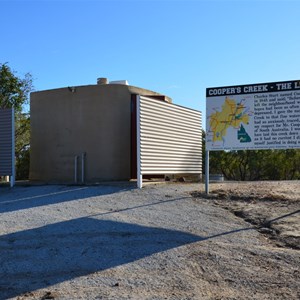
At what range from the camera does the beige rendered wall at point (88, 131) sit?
16281 millimetres

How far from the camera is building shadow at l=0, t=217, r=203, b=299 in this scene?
6.66 metres

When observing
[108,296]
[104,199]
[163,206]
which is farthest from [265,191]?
[108,296]

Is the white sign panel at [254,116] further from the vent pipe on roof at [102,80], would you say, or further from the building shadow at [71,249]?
the vent pipe on roof at [102,80]

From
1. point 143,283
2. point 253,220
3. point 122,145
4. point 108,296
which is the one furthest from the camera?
point 122,145

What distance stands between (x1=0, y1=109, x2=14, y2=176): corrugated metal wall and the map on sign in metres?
7.38

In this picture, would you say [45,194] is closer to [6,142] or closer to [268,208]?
[6,142]

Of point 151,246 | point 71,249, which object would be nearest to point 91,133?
point 71,249

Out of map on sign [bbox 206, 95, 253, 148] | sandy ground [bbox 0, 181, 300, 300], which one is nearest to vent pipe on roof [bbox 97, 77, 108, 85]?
map on sign [bbox 206, 95, 253, 148]

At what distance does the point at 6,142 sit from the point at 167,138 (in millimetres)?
5865

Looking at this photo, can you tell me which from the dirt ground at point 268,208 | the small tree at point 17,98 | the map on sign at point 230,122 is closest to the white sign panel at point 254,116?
the map on sign at point 230,122

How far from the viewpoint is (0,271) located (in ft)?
22.8

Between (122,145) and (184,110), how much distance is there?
10.1 ft

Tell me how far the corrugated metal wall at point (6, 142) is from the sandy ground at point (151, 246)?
370 cm

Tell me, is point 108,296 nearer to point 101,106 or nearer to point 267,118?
point 267,118
